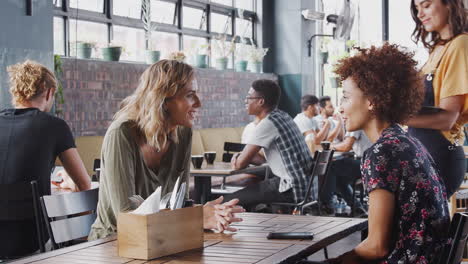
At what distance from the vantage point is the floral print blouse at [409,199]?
79.7 inches

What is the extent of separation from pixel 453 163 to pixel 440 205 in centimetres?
67

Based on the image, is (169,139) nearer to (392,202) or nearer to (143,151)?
(143,151)

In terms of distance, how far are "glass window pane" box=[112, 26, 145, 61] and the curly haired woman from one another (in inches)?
228

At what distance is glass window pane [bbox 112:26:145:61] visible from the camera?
25.5 ft

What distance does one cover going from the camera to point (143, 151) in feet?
8.56

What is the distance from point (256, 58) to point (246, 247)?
8162 mm

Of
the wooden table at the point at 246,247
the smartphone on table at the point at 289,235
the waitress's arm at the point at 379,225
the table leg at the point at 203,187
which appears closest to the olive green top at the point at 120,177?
the wooden table at the point at 246,247

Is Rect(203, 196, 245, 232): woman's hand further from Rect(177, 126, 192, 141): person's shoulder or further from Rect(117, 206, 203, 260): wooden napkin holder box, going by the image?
Rect(177, 126, 192, 141): person's shoulder

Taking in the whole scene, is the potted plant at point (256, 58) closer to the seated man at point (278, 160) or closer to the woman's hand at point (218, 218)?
the seated man at point (278, 160)

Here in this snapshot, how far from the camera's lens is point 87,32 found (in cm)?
739

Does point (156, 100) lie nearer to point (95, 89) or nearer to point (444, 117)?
point (444, 117)

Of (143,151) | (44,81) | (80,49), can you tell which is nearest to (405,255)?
(143,151)

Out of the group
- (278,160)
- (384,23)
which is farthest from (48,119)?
(384,23)

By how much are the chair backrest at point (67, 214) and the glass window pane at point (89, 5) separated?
478 cm
